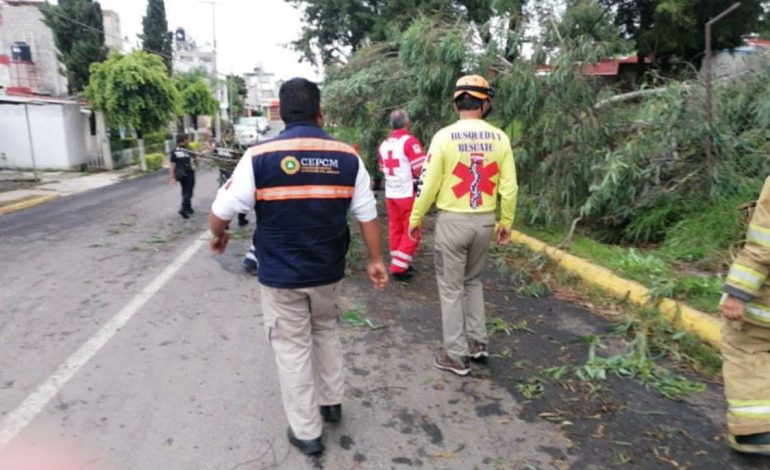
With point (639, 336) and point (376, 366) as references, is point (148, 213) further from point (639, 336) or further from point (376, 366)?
point (639, 336)

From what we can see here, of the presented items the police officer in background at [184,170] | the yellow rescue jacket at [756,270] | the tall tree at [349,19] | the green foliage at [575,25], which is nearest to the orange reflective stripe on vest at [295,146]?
the yellow rescue jacket at [756,270]

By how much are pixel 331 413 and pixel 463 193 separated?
66.6 inches

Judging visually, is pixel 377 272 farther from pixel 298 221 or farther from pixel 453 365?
pixel 453 365

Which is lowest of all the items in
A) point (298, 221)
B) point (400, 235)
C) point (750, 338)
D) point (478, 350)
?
point (478, 350)

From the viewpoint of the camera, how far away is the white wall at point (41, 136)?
62.5ft

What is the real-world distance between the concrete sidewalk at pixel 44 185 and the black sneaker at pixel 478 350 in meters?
11.2

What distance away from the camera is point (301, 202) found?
2.89 metres

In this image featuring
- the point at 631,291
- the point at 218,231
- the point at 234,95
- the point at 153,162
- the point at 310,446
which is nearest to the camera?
the point at 310,446

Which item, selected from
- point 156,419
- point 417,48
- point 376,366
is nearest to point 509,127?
point 417,48

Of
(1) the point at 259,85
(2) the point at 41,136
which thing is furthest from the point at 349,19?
(1) the point at 259,85

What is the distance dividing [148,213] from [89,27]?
1640cm

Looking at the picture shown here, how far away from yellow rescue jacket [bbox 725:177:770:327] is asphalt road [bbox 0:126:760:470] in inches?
46.3

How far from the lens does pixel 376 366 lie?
13.4 ft

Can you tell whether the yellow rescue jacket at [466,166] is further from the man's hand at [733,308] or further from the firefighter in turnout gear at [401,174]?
the firefighter in turnout gear at [401,174]
